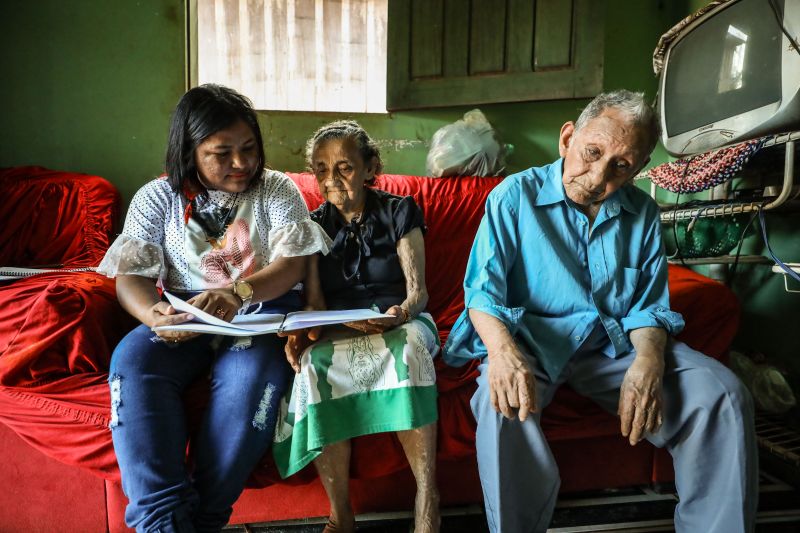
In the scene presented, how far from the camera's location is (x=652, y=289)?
4.10 feet

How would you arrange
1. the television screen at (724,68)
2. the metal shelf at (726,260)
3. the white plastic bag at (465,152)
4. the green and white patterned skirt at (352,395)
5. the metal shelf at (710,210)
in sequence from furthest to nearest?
the white plastic bag at (465,152) → the metal shelf at (726,260) → the metal shelf at (710,210) → the television screen at (724,68) → the green and white patterned skirt at (352,395)

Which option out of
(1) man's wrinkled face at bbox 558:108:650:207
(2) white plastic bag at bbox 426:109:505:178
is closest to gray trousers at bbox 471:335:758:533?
(1) man's wrinkled face at bbox 558:108:650:207

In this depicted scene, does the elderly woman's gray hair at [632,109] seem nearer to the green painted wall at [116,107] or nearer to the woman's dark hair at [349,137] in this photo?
the woman's dark hair at [349,137]

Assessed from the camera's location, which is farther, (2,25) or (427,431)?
(2,25)

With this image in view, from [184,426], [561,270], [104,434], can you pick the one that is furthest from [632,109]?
[104,434]

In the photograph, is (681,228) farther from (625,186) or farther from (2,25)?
(2,25)

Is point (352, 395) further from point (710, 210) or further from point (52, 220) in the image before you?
point (52, 220)

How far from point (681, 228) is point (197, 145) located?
1859 millimetres

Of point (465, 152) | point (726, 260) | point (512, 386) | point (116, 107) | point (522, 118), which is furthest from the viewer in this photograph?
point (522, 118)

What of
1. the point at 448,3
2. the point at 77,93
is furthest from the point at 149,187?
the point at 448,3

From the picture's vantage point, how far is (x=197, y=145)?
4.17 feet

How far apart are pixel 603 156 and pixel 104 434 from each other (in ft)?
→ 4.27

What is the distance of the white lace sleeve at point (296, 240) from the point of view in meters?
1.29

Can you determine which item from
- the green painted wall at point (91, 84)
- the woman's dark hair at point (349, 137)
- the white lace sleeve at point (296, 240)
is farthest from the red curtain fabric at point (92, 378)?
the green painted wall at point (91, 84)
